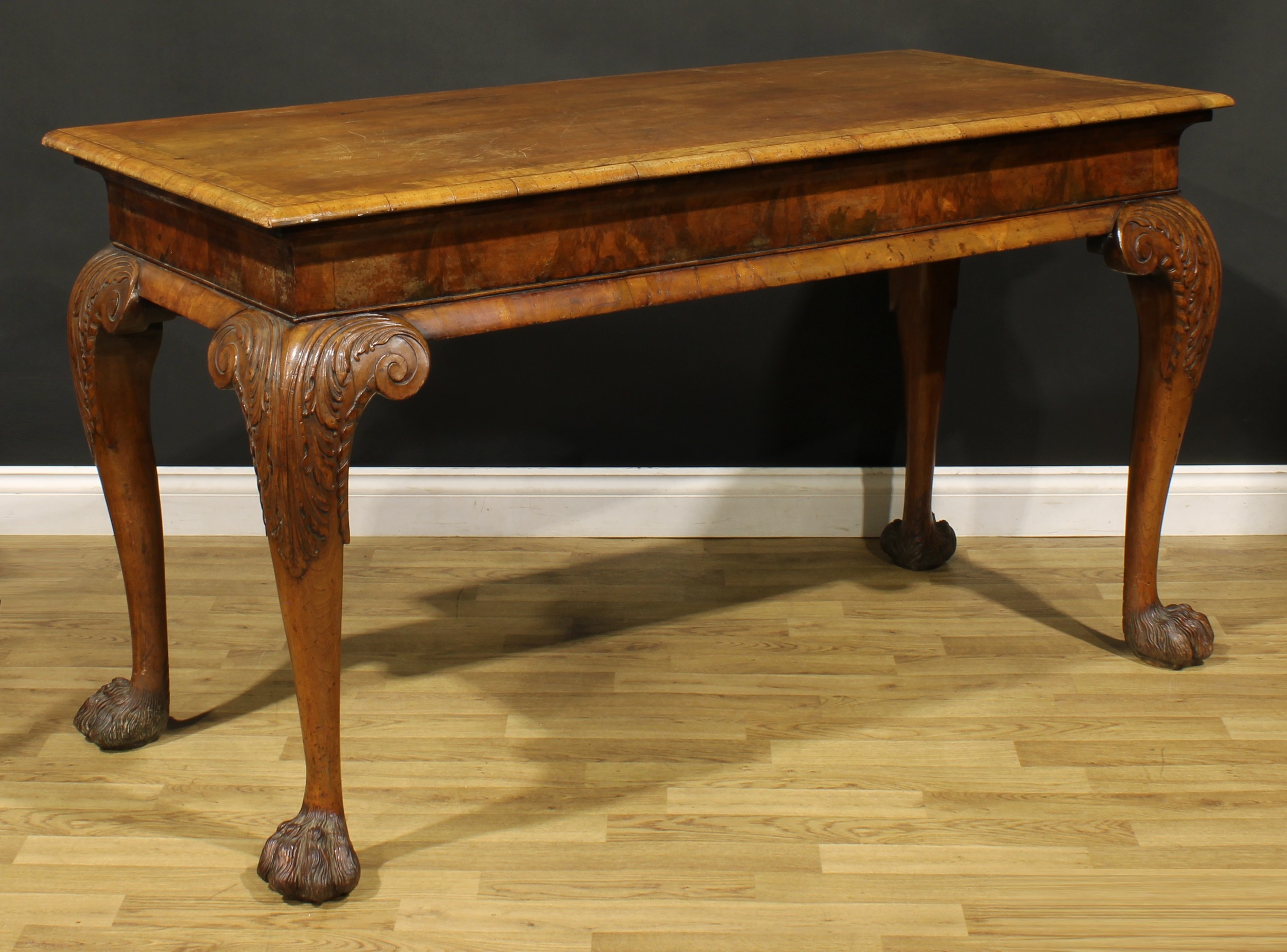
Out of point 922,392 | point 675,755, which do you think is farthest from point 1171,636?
point 675,755

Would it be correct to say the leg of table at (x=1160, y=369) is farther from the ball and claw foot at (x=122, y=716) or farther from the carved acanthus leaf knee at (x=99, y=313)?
the ball and claw foot at (x=122, y=716)

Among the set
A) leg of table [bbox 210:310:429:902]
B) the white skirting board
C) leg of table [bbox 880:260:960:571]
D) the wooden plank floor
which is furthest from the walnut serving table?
the white skirting board

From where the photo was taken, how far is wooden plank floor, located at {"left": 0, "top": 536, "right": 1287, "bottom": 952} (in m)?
1.86

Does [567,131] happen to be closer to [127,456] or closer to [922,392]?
[127,456]

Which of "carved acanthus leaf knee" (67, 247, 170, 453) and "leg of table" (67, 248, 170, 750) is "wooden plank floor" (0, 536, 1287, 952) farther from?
"carved acanthus leaf knee" (67, 247, 170, 453)

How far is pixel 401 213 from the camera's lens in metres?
1.61

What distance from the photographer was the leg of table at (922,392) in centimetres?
267

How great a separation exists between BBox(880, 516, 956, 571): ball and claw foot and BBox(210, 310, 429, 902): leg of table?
138 cm

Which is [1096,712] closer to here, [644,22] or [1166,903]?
[1166,903]

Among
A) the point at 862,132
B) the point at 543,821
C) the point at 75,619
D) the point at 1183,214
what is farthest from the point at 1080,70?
the point at 75,619

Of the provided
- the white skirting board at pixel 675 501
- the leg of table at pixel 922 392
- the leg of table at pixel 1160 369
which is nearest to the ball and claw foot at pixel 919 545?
the leg of table at pixel 922 392

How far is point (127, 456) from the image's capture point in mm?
2053

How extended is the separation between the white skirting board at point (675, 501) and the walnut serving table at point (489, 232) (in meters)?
0.61

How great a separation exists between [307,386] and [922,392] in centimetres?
146
